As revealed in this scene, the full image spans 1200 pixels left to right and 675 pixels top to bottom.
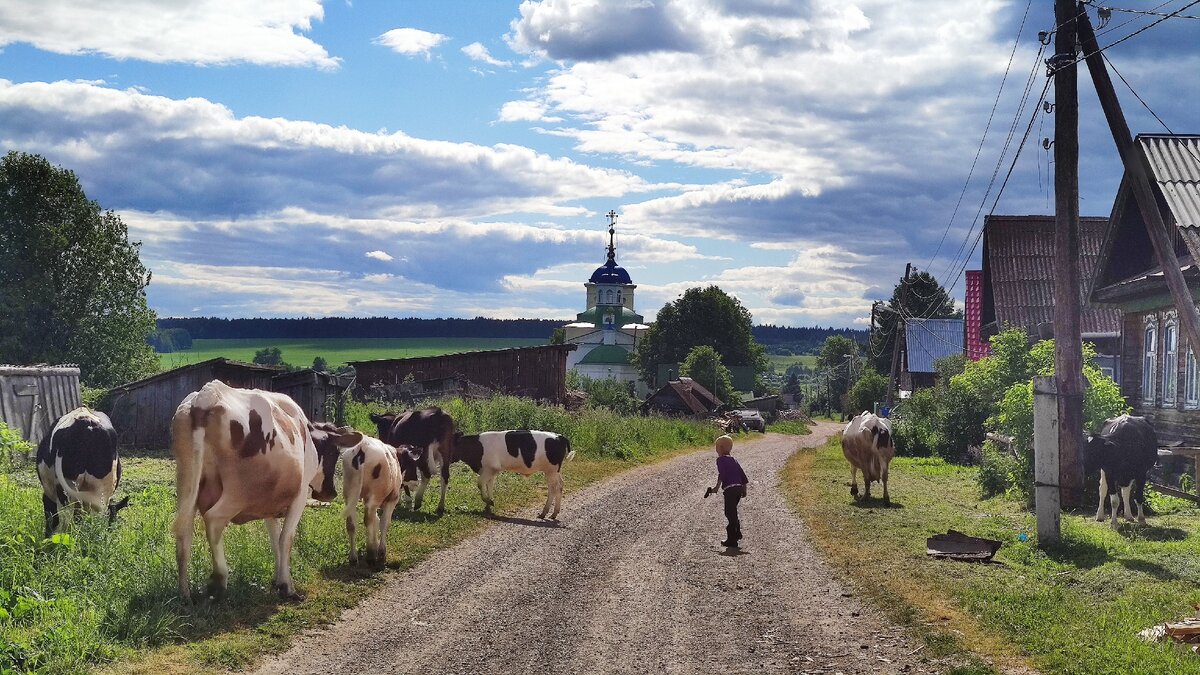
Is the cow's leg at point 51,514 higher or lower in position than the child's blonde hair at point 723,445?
lower

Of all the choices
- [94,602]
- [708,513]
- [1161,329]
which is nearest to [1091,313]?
[1161,329]

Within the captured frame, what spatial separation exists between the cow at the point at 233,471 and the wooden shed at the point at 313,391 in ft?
70.7

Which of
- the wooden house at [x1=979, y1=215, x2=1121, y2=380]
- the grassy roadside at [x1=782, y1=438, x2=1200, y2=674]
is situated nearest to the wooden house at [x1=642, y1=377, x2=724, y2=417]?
the wooden house at [x1=979, y1=215, x2=1121, y2=380]

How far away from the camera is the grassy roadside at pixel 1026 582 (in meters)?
8.95

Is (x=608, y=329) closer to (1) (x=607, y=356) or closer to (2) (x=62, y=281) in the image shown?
(1) (x=607, y=356)

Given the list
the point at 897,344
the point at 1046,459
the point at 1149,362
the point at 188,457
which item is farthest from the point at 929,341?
the point at 188,457

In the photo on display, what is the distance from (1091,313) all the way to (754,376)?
69.8m

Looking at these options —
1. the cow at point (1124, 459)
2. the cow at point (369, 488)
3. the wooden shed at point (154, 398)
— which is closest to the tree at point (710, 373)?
the wooden shed at point (154, 398)

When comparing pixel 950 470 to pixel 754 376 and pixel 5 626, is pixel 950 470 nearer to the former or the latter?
pixel 5 626

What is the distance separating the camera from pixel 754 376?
10069 cm

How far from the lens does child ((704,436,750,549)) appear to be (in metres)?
14.8

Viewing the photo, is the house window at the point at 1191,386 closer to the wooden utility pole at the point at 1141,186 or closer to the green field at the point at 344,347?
the wooden utility pole at the point at 1141,186

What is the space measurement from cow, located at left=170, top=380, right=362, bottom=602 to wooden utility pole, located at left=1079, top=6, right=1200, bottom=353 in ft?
38.9

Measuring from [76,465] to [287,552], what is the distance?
371 cm
